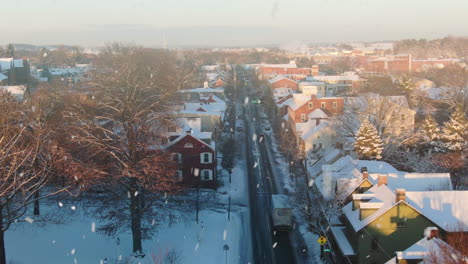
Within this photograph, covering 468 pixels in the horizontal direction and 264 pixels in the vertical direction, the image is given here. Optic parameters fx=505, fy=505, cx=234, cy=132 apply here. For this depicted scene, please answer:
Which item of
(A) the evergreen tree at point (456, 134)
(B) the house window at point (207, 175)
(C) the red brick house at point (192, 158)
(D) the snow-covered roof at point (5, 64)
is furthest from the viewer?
(D) the snow-covered roof at point (5, 64)

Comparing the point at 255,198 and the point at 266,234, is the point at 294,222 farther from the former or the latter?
the point at 255,198

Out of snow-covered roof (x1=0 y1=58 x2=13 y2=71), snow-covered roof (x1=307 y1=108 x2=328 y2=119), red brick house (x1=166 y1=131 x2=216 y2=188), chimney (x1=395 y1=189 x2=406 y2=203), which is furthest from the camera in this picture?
snow-covered roof (x1=0 y1=58 x2=13 y2=71)

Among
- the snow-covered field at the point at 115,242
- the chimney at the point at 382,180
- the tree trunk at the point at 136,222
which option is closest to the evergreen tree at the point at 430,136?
the chimney at the point at 382,180

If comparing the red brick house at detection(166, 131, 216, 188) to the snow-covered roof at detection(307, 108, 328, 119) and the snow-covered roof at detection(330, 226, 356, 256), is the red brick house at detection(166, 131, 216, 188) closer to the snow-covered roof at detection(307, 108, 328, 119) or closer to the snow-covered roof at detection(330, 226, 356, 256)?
the snow-covered roof at detection(330, 226, 356, 256)

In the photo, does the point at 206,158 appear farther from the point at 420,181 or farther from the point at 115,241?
the point at 420,181

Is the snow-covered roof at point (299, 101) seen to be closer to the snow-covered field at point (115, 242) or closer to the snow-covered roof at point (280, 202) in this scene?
the snow-covered roof at point (280, 202)

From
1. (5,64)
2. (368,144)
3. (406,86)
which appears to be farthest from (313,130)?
(5,64)

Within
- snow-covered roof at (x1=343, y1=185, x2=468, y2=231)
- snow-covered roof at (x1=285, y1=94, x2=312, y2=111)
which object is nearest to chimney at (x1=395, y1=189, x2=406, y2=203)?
snow-covered roof at (x1=343, y1=185, x2=468, y2=231)
